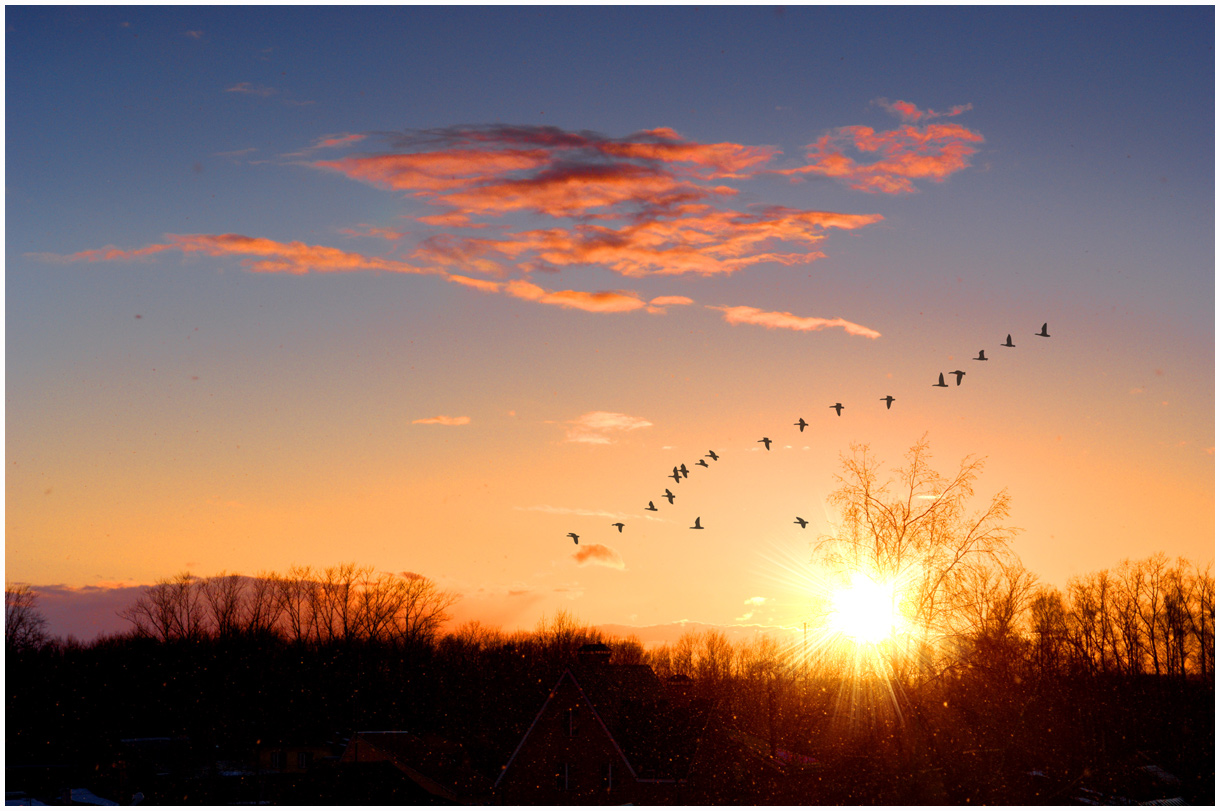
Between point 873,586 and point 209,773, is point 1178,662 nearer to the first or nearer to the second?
point 873,586

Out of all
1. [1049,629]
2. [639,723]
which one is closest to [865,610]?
[639,723]

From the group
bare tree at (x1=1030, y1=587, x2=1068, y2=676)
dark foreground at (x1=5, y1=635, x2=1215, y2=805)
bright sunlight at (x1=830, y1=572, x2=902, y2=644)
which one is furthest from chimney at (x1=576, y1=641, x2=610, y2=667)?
bare tree at (x1=1030, y1=587, x2=1068, y2=676)

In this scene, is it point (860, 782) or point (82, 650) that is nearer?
point (860, 782)

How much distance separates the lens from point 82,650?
100 m

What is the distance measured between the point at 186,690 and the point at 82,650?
728 inches

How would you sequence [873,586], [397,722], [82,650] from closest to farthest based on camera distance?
[873,586], [397,722], [82,650]

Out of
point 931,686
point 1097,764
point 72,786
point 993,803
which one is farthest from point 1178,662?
point 72,786

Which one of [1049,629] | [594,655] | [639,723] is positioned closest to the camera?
[639,723]

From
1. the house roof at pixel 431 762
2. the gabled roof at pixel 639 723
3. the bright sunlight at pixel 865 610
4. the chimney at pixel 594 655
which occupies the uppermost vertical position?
the bright sunlight at pixel 865 610

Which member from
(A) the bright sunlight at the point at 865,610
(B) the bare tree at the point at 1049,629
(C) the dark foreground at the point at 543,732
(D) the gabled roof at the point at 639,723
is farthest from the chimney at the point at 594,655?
(B) the bare tree at the point at 1049,629

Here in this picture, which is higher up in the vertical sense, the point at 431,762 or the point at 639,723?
the point at 639,723

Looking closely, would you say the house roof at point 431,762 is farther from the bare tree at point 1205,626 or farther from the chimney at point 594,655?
the bare tree at point 1205,626

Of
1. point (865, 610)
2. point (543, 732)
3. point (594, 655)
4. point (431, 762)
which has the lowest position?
point (431, 762)

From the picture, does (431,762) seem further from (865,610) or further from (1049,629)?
(1049,629)
